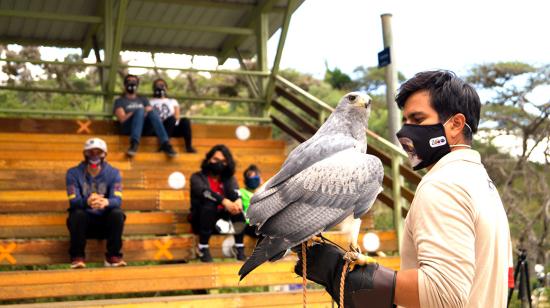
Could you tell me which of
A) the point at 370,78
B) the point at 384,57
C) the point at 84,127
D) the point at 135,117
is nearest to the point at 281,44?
the point at 384,57

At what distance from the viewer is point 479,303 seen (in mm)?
1551

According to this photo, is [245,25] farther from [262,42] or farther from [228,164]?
[228,164]

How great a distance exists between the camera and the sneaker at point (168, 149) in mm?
7444

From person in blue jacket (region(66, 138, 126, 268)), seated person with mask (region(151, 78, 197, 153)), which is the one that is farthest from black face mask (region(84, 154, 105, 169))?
seated person with mask (region(151, 78, 197, 153))

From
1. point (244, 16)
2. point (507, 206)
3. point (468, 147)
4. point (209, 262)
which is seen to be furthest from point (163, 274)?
point (507, 206)

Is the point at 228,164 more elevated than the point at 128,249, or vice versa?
the point at 228,164

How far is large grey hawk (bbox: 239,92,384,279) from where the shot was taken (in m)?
1.81

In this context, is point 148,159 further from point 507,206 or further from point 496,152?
point 496,152

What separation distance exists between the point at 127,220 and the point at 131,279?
0.98 m

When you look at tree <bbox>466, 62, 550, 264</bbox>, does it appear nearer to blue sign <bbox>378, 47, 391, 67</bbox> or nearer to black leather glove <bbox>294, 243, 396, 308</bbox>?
blue sign <bbox>378, 47, 391, 67</bbox>

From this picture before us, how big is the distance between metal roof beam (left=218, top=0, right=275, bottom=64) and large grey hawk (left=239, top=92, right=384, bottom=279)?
21.5 feet

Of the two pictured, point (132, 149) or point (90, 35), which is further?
point (90, 35)

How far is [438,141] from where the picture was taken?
163 centimetres

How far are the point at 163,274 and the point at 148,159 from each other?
227cm
